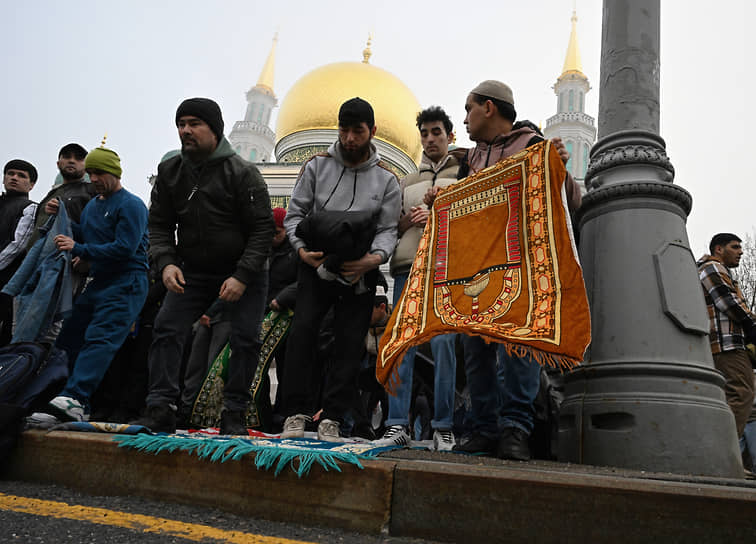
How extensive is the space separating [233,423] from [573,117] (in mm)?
39094

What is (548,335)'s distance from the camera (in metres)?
2.73

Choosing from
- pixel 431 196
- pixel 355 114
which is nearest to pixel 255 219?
pixel 355 114

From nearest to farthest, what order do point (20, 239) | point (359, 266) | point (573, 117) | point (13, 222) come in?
point (359, 266) < point (20, 239) < point (13, 222) < point (573, 117)

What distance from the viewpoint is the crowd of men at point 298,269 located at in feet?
10.6

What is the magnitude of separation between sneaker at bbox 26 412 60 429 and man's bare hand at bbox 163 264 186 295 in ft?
Result: 2.95

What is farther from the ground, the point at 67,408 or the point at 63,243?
the point at 63,243

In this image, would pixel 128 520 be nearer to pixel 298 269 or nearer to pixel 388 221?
pixel 298 269

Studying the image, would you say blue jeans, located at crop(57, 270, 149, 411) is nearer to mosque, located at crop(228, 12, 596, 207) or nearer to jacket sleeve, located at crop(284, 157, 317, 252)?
jacket sleeve, located at crop(284, 157, 317, 252)

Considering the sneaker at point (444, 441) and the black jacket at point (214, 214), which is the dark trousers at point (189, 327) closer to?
the black jacket at point (214, 214)

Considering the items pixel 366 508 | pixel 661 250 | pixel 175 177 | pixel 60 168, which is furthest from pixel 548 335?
pixel 60 168

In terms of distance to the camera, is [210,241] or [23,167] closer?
[210,241]

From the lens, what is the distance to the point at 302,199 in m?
3.63

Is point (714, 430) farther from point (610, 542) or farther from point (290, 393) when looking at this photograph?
point (290, 393)

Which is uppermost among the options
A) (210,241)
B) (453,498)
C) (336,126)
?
(336,126)
